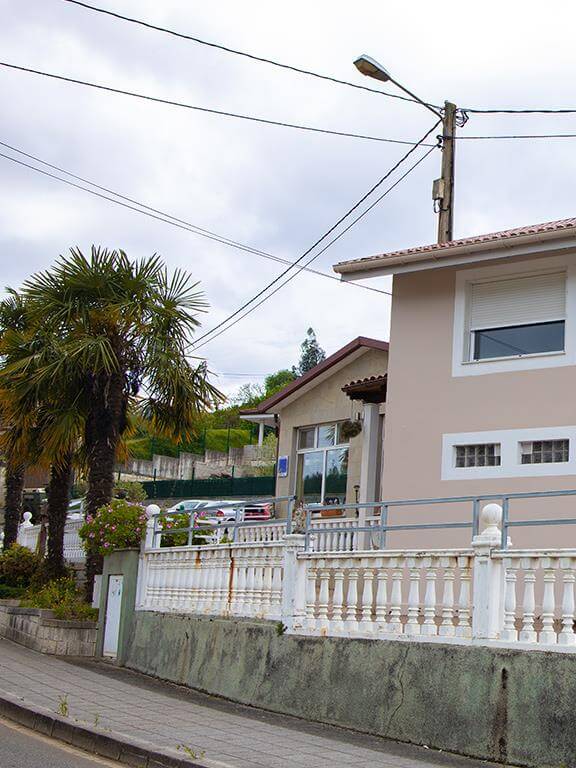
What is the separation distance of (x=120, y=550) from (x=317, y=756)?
7.80m

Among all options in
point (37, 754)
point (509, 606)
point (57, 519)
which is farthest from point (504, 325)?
point (57, 519)

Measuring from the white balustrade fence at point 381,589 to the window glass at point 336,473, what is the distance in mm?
6722

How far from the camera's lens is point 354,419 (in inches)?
825

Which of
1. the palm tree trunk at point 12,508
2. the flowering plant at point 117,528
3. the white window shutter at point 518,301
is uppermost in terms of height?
the white window shutter at point 518,301

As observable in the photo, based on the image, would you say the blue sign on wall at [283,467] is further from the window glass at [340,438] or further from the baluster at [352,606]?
the baluster at [352,606]

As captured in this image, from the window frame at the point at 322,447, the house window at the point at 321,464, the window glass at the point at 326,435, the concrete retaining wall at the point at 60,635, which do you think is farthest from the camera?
the window glass at the point at 326,435

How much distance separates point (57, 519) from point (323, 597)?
1029 cm

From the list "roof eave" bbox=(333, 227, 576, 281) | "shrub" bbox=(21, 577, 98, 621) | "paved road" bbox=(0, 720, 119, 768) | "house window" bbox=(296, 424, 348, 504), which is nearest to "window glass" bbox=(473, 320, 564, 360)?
"roof eave" bbox=(333, 227, 576, 281)

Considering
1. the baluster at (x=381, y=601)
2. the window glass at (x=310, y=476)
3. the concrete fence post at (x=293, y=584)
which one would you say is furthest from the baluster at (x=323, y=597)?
the window glass at (x=310, y=476)

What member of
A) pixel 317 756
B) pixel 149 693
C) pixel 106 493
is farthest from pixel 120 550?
pixel 317 756

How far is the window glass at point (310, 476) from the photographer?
874 inches

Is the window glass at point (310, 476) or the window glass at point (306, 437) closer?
the window glass at point (310, 476)

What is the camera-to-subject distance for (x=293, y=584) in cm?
1173

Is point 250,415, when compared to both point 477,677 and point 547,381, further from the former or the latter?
point 477,677
